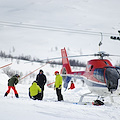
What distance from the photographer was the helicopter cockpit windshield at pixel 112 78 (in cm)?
977

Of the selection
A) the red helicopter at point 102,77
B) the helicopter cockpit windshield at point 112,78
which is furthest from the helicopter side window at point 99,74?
the helicopter cockpit windshield at point 112,78

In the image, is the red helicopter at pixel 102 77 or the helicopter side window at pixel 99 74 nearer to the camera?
the red helicopter at pixel 102 77

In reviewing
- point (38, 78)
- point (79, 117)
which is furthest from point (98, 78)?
point (79, 117)

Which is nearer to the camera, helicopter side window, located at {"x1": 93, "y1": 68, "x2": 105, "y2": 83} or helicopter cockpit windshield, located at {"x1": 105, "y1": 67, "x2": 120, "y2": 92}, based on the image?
helicopter cockpit windshield, located at {"x1": 105, "y1": 67, "x2": 120, "y2": 92}

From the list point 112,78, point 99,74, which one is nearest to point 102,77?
point 99,74

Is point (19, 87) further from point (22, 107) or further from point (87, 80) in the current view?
point (22, 107)

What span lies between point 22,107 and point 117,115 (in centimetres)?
287

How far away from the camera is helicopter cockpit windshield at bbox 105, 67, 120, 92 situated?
9773 millimetres

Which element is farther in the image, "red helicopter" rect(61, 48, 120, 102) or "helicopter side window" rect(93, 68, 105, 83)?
"helicopter side window" rect(93, 68, 105, 83)

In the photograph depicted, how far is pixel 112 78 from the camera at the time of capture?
9.81m

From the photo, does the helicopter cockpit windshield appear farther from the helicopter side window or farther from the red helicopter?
the helicopter side window

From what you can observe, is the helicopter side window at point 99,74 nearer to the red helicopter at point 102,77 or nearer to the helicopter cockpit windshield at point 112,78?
the red helicopter at point 102,77

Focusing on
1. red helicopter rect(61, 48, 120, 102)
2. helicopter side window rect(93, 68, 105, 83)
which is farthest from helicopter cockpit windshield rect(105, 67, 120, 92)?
helicopter side window rect(93, 68, 105, 83)

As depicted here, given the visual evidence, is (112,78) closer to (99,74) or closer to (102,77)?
(102,77)
